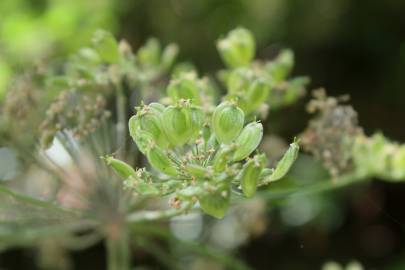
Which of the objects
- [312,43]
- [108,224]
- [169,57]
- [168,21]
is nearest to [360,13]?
[312,43]

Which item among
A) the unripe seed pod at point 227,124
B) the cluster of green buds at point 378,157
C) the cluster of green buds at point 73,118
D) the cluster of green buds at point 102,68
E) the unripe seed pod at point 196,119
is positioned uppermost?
the cluster of green buds at point 102,68

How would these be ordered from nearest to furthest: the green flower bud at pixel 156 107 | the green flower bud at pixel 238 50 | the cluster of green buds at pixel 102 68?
1. the green flower bud at pixel 156 107
2. the cluster of green buds at pixel 102 68
3. the green flower bud at pixel 238 50

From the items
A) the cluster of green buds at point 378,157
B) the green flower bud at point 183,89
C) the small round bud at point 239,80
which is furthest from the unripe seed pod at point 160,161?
the cluster of green buds at point 378,157

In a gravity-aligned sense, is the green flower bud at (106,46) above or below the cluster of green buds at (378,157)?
above

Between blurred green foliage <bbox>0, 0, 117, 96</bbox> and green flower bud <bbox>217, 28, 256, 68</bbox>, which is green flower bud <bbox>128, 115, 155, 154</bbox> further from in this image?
blurred green foliage <bbox>0, 0, 117, 96</bbox>

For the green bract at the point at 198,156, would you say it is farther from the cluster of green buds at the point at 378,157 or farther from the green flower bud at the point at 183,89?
the cluster of green buds at the point at 378,157
